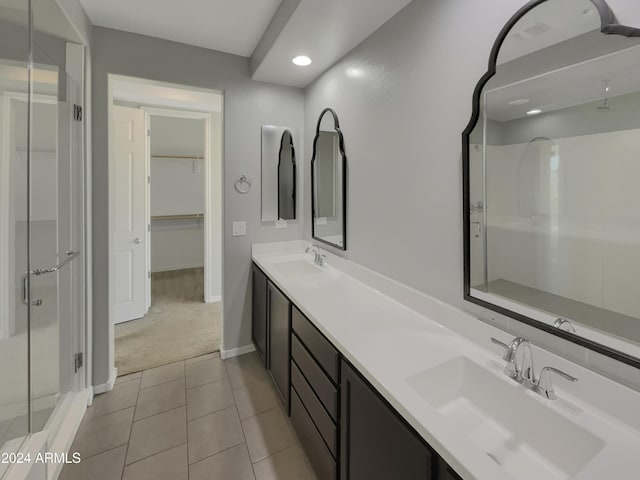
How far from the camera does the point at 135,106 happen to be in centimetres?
334

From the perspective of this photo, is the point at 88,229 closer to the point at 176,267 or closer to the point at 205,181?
the point at 205,181

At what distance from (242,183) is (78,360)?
166 centimetres

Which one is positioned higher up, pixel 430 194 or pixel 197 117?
pixel 197 117

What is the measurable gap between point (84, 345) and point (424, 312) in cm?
216

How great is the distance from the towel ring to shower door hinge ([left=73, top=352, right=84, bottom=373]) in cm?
157

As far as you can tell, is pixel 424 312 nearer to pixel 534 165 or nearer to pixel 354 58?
pixel 534 165

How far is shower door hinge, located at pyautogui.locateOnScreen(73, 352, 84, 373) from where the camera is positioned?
1964 millimetres

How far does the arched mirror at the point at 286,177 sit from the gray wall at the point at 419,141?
81 centimetres

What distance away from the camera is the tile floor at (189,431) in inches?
61.0

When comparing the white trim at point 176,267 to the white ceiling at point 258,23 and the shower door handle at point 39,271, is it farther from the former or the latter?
the white ceiling at point 258,23

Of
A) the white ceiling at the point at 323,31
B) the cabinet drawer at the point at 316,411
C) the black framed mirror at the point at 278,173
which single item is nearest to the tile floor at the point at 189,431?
the cabinet drawer at the point at 316,411

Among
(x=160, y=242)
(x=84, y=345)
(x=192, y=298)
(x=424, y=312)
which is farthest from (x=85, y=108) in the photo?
(x=160, y=242)

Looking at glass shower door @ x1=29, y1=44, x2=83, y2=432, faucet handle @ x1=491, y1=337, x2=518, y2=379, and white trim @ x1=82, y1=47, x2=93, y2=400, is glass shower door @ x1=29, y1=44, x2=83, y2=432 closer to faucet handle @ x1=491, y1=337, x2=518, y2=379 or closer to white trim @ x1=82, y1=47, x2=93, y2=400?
white trim @ x1=82, y1=47, x2=93, y2=400

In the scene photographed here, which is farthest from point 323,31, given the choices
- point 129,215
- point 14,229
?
point 129,215
